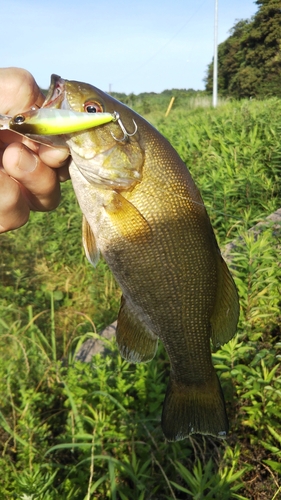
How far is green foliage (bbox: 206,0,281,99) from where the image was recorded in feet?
70.2

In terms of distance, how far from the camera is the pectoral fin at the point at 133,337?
1.56 metres

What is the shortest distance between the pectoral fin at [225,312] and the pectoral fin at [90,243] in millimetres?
461

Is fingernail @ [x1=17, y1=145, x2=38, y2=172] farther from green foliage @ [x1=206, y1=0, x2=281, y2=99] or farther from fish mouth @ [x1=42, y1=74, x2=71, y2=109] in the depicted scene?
green foliage @ [x1=206, y1=0, x2=281, y2=99]

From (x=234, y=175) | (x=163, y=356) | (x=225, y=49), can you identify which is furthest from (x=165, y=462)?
(x=225, y=49)

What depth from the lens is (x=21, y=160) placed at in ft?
5.03

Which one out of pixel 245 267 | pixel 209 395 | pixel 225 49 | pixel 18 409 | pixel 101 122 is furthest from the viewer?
pixel 225 49

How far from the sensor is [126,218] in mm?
1408

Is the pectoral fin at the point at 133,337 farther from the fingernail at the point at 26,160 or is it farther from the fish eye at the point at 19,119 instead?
the fish eye at the point at 19,119

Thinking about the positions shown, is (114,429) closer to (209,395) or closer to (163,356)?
(163,356)

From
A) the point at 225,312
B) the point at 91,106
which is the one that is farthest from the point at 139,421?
the point at 91,106

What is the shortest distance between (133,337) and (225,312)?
Answer: 0.36 m

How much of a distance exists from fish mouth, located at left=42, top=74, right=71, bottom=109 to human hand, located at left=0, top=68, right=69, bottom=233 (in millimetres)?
151

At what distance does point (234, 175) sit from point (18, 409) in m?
3.58

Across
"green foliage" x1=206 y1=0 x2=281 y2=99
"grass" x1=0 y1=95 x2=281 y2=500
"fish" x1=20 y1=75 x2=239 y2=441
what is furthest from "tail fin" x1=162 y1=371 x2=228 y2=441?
"green foliage" x1=206 y1=0 x2=281 y2=99
